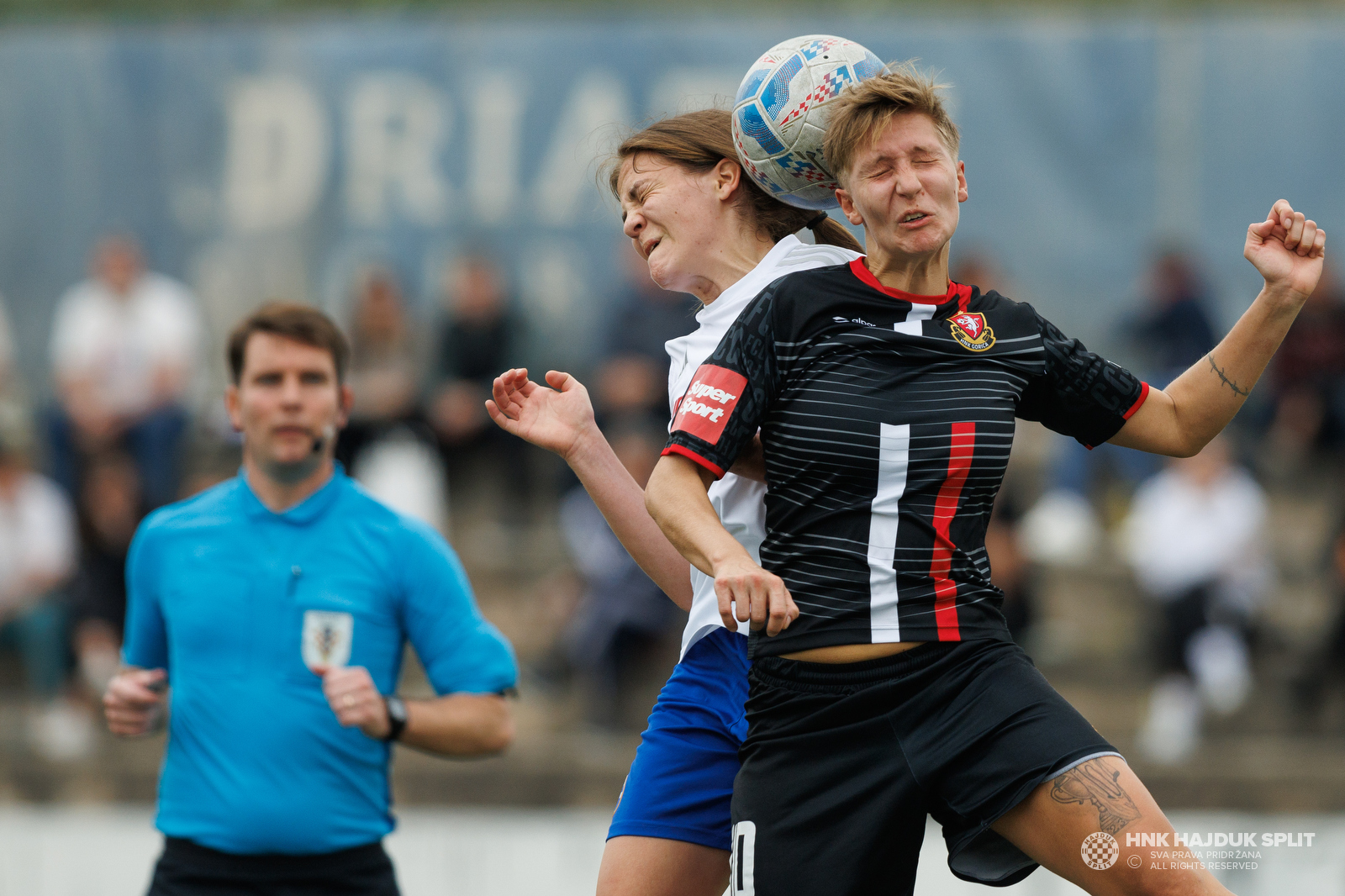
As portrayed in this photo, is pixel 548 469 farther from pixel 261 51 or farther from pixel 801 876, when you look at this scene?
pixel 801 876

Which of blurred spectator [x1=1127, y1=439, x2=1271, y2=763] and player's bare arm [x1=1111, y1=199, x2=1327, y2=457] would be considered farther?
blurred spectator [x1=1127, y1=439, x2=1271, y2=763]

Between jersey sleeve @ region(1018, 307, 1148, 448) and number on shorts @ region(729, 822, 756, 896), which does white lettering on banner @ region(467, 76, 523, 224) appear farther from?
number on shorts @ region(729, 822, 756, 896)

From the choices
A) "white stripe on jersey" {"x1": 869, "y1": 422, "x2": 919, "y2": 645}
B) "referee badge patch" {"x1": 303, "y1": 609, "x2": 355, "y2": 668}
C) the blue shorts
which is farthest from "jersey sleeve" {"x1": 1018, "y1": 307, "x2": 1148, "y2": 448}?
"referee badge patch" {"x1": 303, "y1": 609, "x2": 355, "y2": 668}

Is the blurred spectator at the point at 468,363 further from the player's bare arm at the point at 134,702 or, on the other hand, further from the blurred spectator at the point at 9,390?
the player's bare arm at the point at 134,702

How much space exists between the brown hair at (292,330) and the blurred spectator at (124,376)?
21.3 ft

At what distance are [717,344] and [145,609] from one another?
80.8 inches

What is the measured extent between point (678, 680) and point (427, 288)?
9.62 meters

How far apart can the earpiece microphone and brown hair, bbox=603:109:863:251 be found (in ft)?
3.93

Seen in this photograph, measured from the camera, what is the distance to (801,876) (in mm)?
3252

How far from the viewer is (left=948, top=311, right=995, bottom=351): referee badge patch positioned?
3393 mm

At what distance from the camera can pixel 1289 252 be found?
11.7ft

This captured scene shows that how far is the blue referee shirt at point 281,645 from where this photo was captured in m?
4.33

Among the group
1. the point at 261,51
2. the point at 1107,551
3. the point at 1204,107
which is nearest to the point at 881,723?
the point at 1107,551

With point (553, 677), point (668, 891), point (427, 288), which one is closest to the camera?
point (668, 891)
